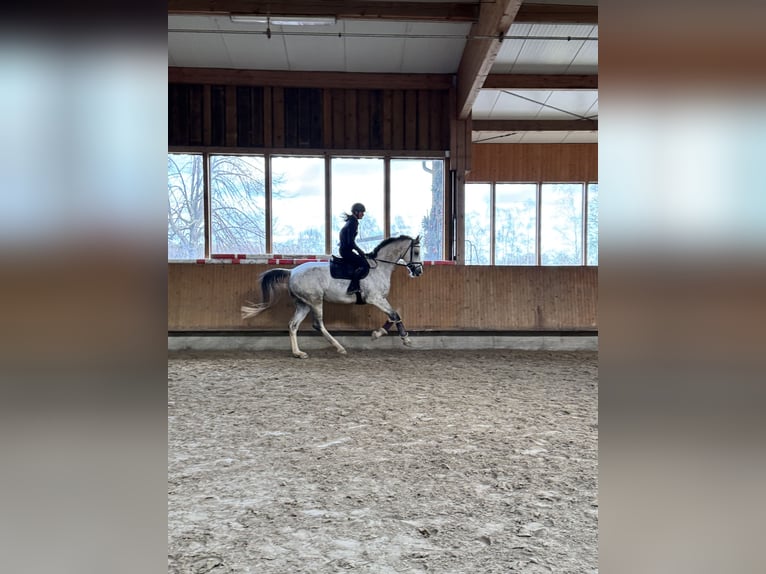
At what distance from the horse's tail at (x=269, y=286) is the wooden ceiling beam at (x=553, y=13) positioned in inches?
183

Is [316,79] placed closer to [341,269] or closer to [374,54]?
[374,54]

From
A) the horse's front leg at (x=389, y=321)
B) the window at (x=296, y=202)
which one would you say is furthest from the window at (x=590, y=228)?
the horse's front leg at (x=389, y=321)

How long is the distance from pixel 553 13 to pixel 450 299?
4.08m

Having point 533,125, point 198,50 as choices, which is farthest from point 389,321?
point 533,125

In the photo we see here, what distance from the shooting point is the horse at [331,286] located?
629cm

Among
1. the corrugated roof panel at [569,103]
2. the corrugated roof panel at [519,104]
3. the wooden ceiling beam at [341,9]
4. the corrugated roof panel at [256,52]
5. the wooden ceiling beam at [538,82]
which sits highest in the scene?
the corrugated roof panel at [256,52]

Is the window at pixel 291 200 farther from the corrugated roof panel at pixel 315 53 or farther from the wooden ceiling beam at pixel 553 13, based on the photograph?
the wooden ceiling beam at pixel 553 13

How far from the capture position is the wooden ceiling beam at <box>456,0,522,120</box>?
5.35 m
